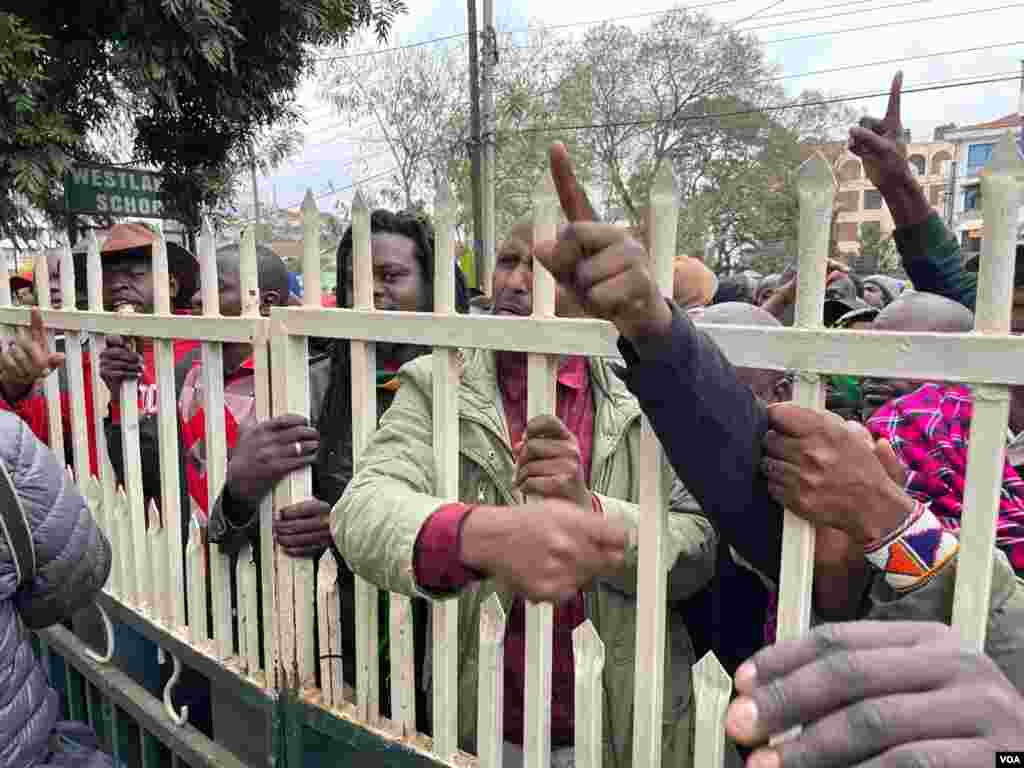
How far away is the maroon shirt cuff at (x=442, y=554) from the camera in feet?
3.54

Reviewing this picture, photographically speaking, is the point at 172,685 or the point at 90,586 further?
the point at 172,685

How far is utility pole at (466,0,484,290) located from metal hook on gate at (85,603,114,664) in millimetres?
10167

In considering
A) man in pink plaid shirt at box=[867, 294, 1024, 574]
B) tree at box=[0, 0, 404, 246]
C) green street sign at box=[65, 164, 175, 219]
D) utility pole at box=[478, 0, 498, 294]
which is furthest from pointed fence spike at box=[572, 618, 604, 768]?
utility pole at box=[478, 0, 498, 294]

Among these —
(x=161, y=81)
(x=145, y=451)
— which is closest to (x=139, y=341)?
(x=145, y=451)

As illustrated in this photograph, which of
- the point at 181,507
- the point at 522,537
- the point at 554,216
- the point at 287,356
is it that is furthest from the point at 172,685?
the point at 554,216

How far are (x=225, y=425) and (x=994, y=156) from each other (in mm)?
1707

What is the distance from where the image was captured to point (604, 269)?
2.81ft

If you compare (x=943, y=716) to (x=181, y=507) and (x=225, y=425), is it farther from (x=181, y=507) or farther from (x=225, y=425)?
(x=181, y=507)

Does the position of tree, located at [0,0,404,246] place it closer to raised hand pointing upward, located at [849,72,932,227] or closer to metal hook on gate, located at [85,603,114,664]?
metal hook on gate, located at [85,603,114,664]

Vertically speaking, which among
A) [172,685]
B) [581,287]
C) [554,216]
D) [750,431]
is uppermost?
[554,216]

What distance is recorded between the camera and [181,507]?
2.12 meters

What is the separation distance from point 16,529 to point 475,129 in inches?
506

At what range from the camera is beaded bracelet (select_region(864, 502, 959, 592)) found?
0.91 meters

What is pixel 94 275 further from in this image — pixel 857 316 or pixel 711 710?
pixel 857 316
